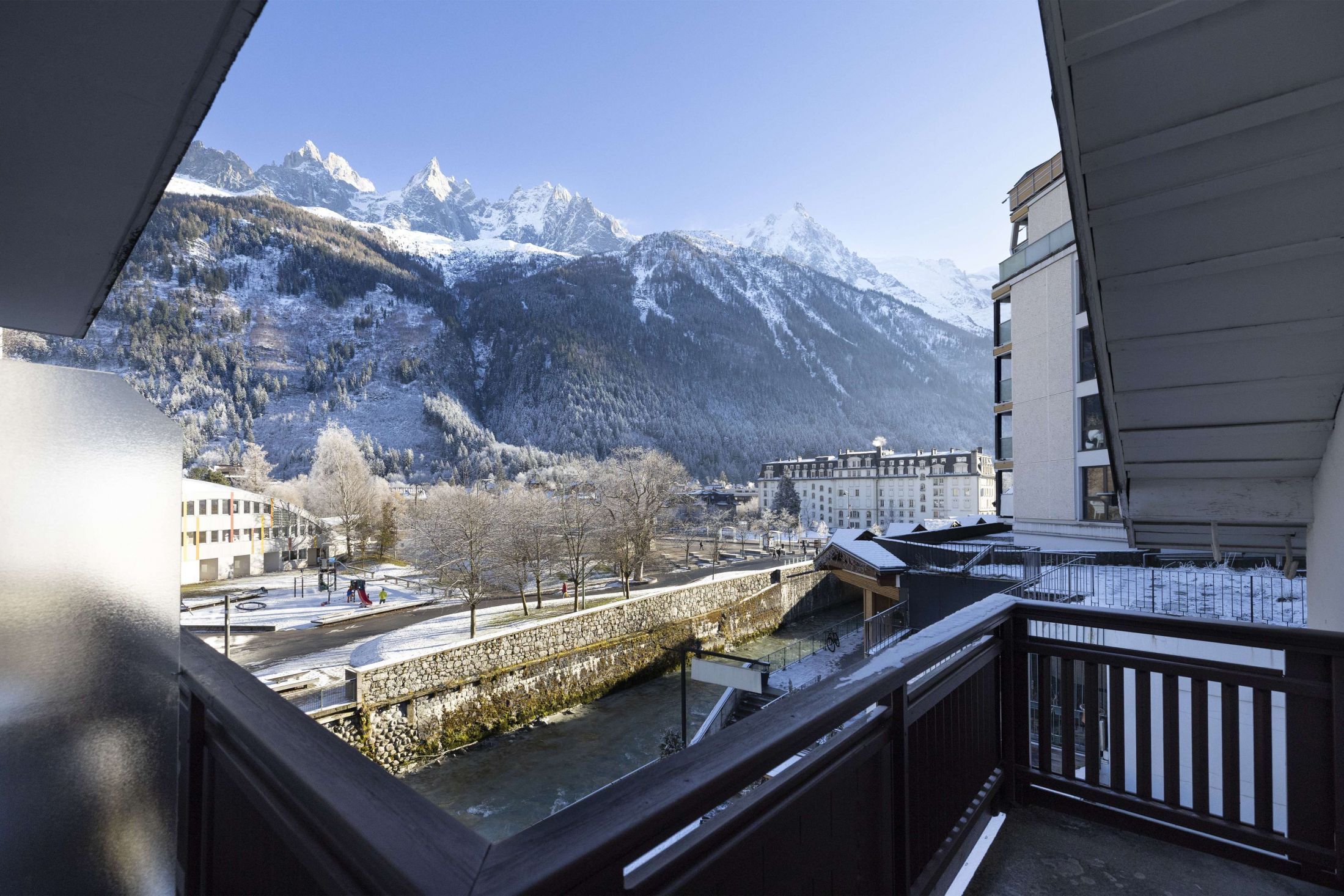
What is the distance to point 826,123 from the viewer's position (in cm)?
5166

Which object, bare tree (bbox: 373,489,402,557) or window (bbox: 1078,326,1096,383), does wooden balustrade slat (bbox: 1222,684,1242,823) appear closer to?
window (bbox: 1078,326,1096,383)

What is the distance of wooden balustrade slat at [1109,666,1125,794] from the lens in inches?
87.6

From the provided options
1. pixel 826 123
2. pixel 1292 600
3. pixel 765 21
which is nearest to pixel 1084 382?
pixel 1292 600

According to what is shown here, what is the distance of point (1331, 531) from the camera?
9.02 feet

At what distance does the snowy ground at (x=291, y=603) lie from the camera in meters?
18.8

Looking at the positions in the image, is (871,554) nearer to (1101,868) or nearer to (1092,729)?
(1092,729)

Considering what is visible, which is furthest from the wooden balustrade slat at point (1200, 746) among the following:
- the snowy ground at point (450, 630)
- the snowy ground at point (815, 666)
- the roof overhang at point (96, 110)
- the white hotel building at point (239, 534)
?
the white hotel building at point (239, 534)

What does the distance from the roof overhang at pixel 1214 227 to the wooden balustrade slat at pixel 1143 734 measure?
1.34 meters

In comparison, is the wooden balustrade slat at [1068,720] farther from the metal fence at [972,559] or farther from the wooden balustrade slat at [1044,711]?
the metal fence at [972,559]

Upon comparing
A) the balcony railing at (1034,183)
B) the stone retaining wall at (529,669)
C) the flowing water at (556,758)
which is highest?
the balcony railing at (1034,183)

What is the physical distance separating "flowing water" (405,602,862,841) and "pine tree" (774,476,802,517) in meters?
37.5

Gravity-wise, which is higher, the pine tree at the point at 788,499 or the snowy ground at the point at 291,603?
the pine tree at the point at 788,499

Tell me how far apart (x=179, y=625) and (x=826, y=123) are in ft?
196

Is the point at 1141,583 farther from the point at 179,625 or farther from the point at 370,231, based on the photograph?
the point at 370,231
